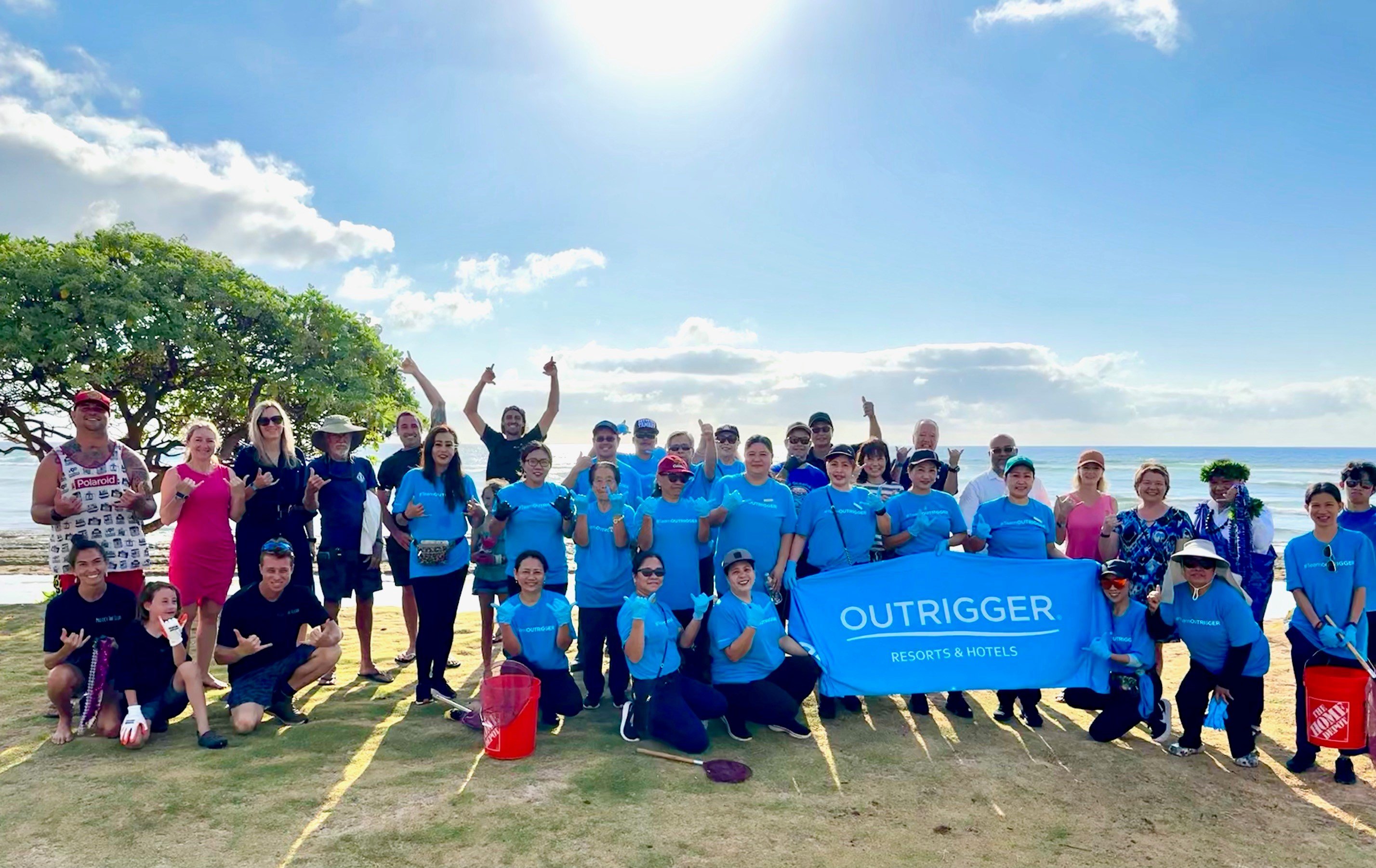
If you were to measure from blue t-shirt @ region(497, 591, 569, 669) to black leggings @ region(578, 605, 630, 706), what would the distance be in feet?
1.48

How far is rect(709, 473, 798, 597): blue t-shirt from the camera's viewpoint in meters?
6.25

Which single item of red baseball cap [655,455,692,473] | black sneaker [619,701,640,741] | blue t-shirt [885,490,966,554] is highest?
red baseball cap [655,455,692,473]

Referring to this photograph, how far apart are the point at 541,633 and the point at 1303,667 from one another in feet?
17.0

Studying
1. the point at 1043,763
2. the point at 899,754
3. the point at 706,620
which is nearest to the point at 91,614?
the point at 706,620

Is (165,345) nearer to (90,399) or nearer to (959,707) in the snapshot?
(90,399)

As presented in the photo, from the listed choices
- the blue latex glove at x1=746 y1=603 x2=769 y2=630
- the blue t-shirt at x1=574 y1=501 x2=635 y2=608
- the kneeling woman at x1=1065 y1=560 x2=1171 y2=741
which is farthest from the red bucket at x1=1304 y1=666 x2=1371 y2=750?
the blue t-shirt at x1=574 y1=501 x2=635 y2=608

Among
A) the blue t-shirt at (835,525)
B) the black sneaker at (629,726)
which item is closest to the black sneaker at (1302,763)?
the blue t-shirt at (835,525)

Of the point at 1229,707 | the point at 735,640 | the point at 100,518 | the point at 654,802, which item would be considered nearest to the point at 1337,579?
the point at 1229,707

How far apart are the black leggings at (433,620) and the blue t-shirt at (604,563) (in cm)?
101

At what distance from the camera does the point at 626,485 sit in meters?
6.98

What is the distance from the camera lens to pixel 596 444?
695 cm

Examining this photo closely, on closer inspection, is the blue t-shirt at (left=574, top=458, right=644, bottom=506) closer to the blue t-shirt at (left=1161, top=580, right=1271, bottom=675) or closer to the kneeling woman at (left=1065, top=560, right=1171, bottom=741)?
the kneeling woman at (left=1065, top=560, right=1171, bottom=741)

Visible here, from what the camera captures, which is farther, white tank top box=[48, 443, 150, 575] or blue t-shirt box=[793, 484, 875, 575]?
blue t-shirt box=[793, 484, 875, 575]

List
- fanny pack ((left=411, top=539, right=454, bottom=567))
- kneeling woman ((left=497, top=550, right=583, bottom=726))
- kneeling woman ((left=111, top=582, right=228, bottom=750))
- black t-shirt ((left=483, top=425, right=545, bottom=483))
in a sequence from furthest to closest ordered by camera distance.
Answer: black t-shirt ((left=483, top=425, right=545, bottom=483)) < fanny pack ((left=411, top=539, right=454, bottom=567)) < kneeling woman ((left=497, top=550, right=583, bottom=726)) < kneeling woman ((left=111, top=582, right=228, bottom=750))
